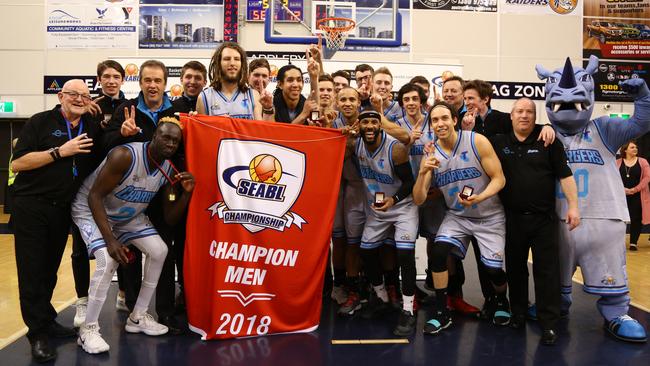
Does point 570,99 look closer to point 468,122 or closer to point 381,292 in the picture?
point 468,122

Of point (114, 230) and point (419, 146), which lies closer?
point (114, 230)

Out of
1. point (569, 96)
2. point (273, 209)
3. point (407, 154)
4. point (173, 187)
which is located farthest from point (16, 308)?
point (569, 96)

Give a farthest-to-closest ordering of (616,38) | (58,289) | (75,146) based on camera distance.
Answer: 1. (616,38)
2. (58,289)
3. (75,146)

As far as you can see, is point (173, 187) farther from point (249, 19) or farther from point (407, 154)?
point (249, 19)

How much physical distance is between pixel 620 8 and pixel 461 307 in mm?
11962

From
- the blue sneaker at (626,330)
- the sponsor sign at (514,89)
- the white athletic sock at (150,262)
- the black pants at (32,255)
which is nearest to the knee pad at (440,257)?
the blue sneaker at (626,330)

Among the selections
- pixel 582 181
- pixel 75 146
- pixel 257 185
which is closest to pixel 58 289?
pixel 75 146

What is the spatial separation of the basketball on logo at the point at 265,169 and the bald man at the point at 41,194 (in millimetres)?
1125

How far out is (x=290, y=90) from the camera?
4.41 metres

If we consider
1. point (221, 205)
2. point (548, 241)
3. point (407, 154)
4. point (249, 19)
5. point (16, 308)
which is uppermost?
point (249, 19)

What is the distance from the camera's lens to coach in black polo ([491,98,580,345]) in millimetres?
3746

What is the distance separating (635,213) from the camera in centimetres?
834

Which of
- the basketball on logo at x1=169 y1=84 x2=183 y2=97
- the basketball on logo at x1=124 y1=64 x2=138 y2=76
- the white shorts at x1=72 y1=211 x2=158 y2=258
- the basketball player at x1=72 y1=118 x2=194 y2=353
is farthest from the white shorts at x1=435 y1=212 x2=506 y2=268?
the basketball on logo at x1=124 y1=64 x2=138 y2=76

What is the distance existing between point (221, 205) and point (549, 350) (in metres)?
2.60
